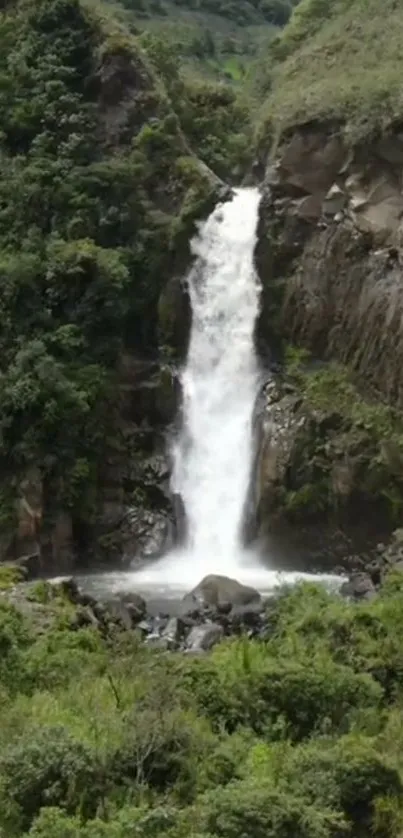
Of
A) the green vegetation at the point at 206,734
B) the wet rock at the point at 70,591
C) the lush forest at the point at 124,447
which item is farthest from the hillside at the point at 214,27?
the green vegetation at the point at 206,734

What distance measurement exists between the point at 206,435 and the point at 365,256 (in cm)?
728

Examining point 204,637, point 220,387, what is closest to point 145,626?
point 204,637

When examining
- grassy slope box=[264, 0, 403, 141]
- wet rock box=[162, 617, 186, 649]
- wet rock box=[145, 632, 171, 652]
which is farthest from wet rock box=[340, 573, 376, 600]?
grassy slope box=[264, 0, 403, 141]

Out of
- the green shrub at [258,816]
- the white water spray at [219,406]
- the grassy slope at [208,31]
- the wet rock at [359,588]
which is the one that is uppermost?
the grassy slope at [208,31]

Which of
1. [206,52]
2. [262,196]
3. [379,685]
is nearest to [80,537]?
[262,196]

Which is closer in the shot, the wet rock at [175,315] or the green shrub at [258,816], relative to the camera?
the green shrub at [258,816]

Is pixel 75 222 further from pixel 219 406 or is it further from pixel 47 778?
pixel 47 778

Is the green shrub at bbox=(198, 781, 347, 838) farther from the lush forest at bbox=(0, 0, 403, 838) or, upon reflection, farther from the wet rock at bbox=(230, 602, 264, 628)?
the wet rock at bbox=(230, 602, 264, 628)

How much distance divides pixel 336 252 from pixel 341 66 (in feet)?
32.9

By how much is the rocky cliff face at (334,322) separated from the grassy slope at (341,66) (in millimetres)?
803

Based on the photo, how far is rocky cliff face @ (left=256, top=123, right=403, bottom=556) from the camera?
32562 mm

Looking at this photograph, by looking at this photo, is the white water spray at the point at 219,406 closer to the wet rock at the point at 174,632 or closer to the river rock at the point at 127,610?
the river rock at the point at 127,610

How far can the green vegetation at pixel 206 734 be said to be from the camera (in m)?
11.8

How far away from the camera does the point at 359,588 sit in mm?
27422
